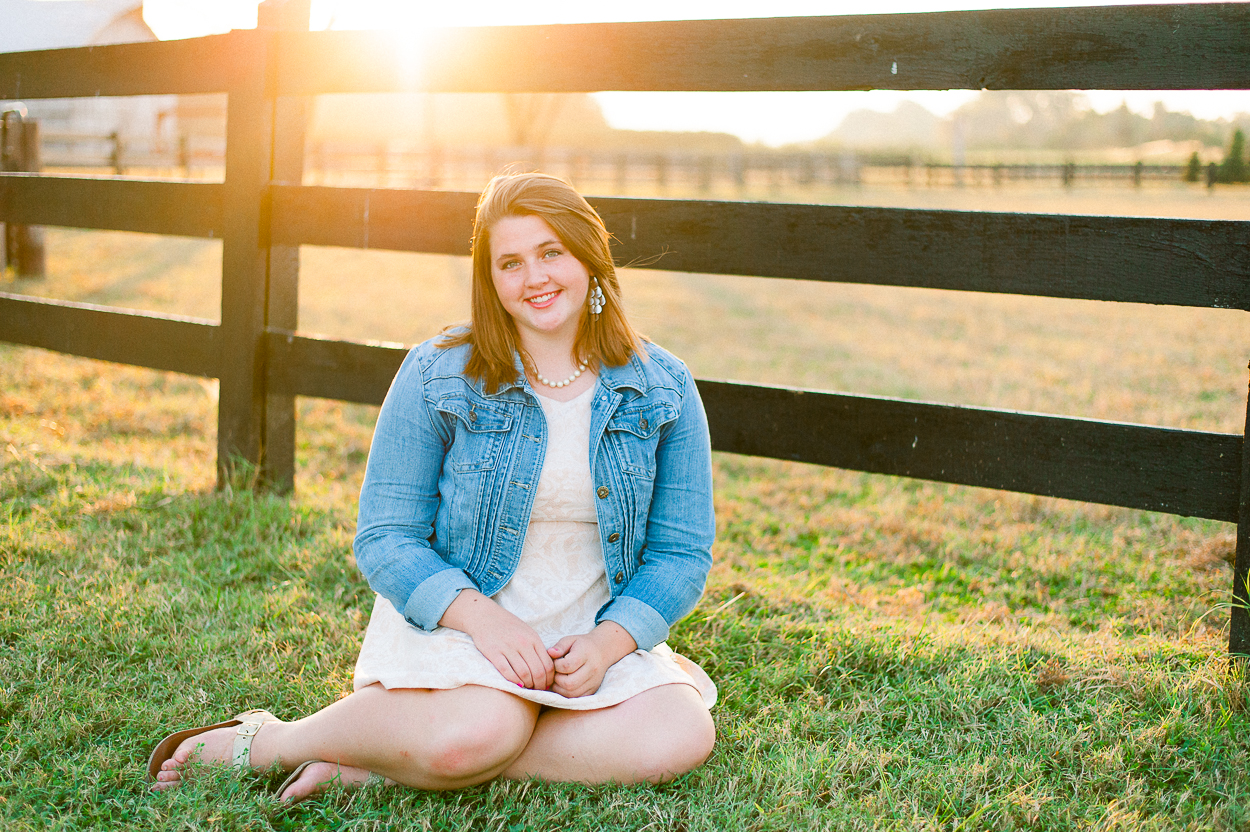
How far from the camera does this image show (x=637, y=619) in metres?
2.04

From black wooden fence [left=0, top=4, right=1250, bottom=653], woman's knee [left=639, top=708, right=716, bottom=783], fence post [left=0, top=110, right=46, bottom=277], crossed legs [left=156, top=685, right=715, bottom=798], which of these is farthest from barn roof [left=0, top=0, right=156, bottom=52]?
woman's knee [left=639, top=708, right=716, bottom=783]

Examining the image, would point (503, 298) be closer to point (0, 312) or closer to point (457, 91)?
point (457, 91)

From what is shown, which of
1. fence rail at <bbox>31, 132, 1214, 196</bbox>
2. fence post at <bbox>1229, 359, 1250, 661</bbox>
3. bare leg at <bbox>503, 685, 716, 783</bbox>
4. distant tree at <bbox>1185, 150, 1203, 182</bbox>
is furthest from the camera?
fence rail at <bbox>31, 132, 1214, 196</bbox>

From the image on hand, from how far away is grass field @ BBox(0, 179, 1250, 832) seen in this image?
6.33 feet

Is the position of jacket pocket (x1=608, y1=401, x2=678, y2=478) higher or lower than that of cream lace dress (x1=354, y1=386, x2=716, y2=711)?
higher

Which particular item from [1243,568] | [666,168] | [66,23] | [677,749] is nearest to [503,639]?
[677,749]

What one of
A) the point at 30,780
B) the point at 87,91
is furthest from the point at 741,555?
the point at 87,91

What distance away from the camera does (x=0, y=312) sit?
4.24 m

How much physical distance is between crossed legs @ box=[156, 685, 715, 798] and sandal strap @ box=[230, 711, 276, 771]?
0.01 metres

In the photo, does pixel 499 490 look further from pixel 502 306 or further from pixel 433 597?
pixel 502 306

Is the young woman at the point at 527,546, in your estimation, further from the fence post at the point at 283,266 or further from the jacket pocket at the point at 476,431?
the fence post at the point at 283,266

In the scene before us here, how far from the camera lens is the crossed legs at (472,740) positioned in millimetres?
1857

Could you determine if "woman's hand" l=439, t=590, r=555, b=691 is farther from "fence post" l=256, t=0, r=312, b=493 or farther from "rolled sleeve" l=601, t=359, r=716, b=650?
"fence post" l=256, t=0, r=312, b=493

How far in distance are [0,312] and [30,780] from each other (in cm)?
299
